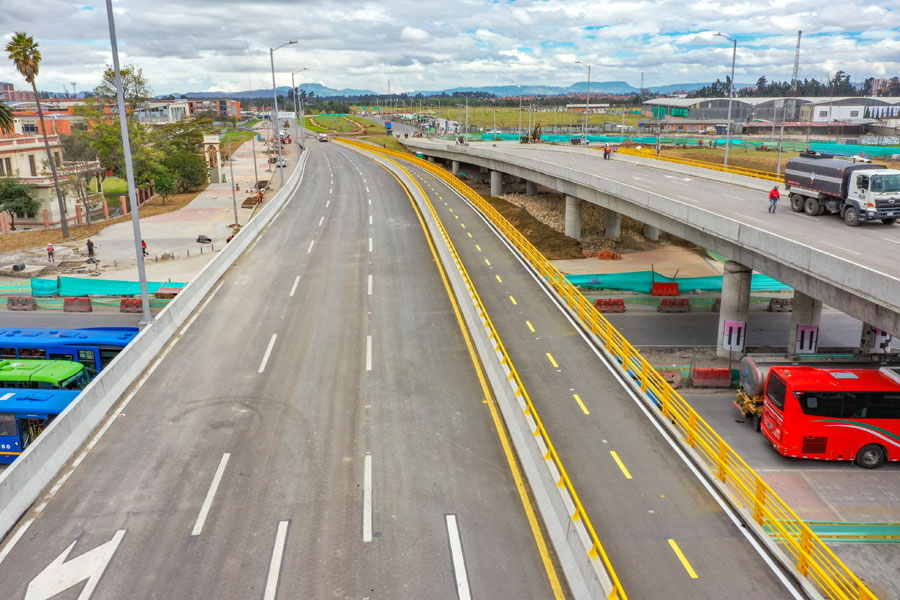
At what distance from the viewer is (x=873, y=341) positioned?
3112 centimetres

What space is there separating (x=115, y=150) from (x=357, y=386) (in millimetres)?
65163

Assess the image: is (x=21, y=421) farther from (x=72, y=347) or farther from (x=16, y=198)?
(x=16, y=198)

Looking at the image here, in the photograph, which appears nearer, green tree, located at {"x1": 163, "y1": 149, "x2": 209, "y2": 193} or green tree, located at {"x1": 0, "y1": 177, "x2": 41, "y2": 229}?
green tree, located at {"x1": 0, "y1": 177, "x2": 41, "y2": 229}

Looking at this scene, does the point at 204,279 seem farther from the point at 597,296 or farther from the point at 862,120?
the point at 862,120

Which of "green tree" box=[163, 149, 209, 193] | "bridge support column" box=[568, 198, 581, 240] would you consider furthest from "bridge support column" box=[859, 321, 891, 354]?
"green tree" box=[163, 149, 209, 193]

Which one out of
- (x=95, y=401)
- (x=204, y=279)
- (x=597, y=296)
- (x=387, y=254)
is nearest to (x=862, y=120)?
(x=597, y=296)

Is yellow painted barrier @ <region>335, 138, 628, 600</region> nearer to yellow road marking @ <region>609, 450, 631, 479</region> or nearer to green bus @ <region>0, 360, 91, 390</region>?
yellow road marking @ <region>609, 450, 631, 479</region>

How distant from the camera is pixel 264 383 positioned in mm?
21562

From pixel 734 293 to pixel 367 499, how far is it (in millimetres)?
22726

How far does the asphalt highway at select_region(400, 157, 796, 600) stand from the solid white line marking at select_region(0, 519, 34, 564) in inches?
489

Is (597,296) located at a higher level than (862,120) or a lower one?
lower

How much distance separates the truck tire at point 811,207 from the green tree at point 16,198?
65.7 meters

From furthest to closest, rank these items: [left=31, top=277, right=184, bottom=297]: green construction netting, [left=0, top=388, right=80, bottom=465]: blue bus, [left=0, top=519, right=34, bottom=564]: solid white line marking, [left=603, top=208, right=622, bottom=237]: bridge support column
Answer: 1. [left=603, top=208, right=622, bottom=237]: bridge support column
2. [left=31, top=277, right=184, bottom=297]: green construction netting
3. [left=0, top=388, right=80, bottom=465]: blue bus
4. [left=0, top=519, right=34, bottom=564]: solid white line marking

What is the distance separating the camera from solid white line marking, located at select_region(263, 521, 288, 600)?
12359mm
